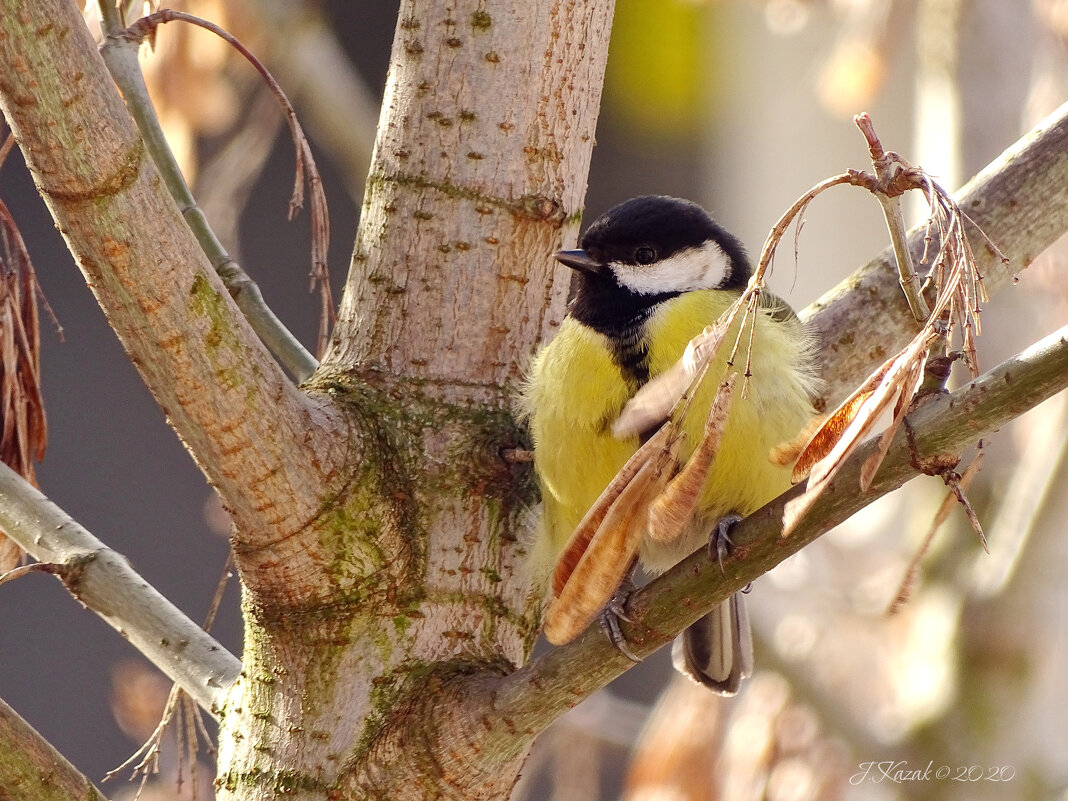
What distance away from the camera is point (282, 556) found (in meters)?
1.21

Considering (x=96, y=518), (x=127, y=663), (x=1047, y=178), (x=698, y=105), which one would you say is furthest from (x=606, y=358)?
(x=698, y=105)

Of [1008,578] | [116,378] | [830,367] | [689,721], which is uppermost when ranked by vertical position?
[116,378]

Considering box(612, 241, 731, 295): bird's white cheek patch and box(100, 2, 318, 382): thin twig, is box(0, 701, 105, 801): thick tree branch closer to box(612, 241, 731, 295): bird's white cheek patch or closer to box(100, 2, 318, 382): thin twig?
box(100, 2, 318, 382): thin twig

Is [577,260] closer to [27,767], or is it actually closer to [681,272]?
[681,272]

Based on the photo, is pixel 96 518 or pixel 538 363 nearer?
pixel 538 363

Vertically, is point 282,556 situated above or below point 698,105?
below

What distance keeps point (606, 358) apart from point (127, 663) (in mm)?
2183

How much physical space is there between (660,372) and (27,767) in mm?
896

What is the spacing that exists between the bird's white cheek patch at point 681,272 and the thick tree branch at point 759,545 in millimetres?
816

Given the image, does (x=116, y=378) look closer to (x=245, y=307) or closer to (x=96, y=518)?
(x=96, y=518)

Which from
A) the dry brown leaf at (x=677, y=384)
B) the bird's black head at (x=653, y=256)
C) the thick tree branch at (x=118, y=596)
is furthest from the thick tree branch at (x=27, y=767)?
the bird's black head at (x=653, y=256)

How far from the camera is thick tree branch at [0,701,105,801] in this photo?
107 cm

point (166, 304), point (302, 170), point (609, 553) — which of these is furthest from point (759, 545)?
point (302, 170)

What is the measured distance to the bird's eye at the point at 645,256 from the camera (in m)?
1.87
